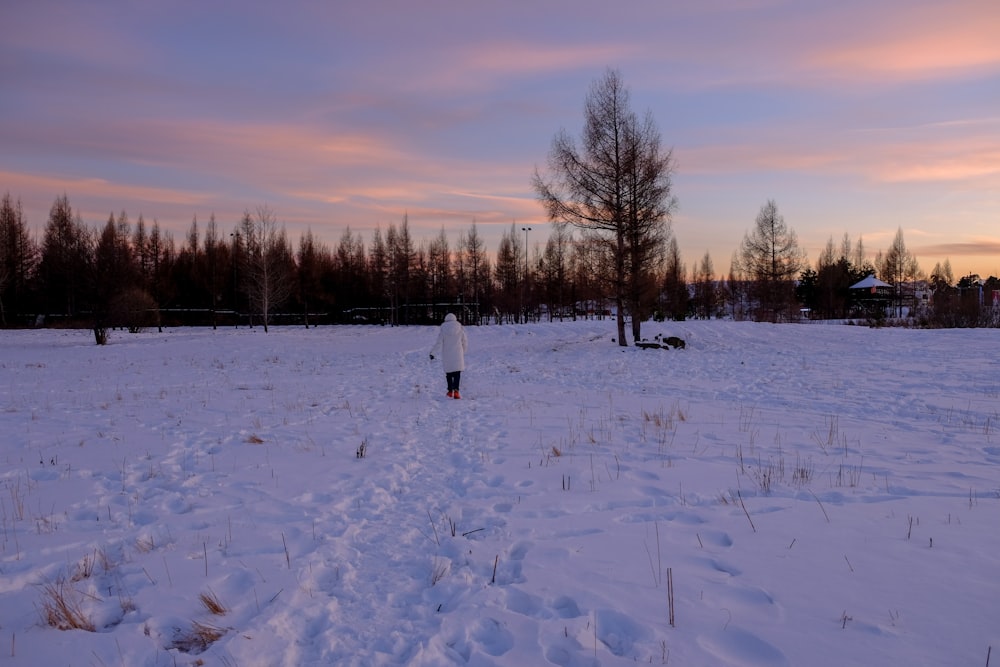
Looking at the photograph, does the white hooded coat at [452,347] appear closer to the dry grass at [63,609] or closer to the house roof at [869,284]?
the dry grass at [63,609]

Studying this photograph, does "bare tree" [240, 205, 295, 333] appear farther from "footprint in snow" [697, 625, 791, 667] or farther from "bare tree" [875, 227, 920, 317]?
"bare tree" [875, 227, 920, 317]

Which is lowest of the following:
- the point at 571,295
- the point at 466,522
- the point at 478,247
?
the point at 466,522

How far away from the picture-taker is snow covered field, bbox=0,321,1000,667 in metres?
2.84

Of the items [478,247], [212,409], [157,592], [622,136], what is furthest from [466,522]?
[478,247]

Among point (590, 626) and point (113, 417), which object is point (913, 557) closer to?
point (590, 626)

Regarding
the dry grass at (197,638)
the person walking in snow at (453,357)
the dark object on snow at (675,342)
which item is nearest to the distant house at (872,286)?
the dark object on snow at (675,342)

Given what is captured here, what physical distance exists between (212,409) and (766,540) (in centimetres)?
990

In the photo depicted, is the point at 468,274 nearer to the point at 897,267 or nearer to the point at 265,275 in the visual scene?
the point at 265,275

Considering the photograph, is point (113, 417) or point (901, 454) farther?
point (113, 417)

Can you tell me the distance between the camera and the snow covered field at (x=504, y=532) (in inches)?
112

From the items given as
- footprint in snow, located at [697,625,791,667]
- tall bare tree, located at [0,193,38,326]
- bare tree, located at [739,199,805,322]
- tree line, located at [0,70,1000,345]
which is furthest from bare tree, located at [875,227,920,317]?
tall bare tree, located at [0,193,38,326]

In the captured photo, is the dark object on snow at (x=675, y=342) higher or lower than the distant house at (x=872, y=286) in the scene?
lower

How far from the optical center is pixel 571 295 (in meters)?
56.0

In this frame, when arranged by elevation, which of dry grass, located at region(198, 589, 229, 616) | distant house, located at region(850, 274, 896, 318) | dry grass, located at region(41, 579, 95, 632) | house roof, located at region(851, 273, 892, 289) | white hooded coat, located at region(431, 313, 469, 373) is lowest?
dry grass, located at region(198, 589, 229, 616)
